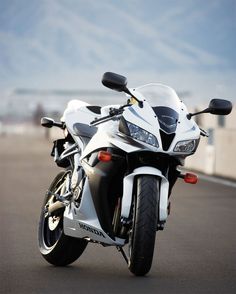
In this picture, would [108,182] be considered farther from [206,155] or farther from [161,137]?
[206,155]

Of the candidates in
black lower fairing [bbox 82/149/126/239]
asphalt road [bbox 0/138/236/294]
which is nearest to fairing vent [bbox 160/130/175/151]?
black lower fairing [bbox 82/149/126/239]

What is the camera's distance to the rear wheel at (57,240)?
10.1 m

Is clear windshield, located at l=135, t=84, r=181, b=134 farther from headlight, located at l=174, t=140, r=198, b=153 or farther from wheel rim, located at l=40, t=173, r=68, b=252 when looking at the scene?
wheel rim, located at l=40, t=173, r=68, b=252

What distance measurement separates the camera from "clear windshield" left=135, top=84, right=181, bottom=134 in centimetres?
927

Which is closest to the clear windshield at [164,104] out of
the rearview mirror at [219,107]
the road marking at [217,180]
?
the rearview mirror at [219,107]

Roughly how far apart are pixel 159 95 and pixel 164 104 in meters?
0.13

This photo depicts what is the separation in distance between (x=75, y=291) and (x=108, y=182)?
935 mm

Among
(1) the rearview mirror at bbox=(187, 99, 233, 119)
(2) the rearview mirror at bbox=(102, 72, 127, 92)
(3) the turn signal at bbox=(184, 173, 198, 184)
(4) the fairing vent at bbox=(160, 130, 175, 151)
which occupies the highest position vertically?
(2) the rearview mirror at bbox=(102, 72, 127, 92)

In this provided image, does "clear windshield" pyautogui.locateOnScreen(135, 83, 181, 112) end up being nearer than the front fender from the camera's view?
No

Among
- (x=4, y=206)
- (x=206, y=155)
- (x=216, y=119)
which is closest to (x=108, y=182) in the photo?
(x=4, y=206)

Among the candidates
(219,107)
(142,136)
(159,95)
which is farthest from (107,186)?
(219,107)

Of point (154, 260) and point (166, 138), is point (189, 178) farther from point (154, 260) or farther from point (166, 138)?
point (154, 260)

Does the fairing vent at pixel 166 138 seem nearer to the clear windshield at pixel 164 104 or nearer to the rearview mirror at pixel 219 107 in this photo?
the clear windshield at pixel 164 104

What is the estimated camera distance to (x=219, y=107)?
9.69m
